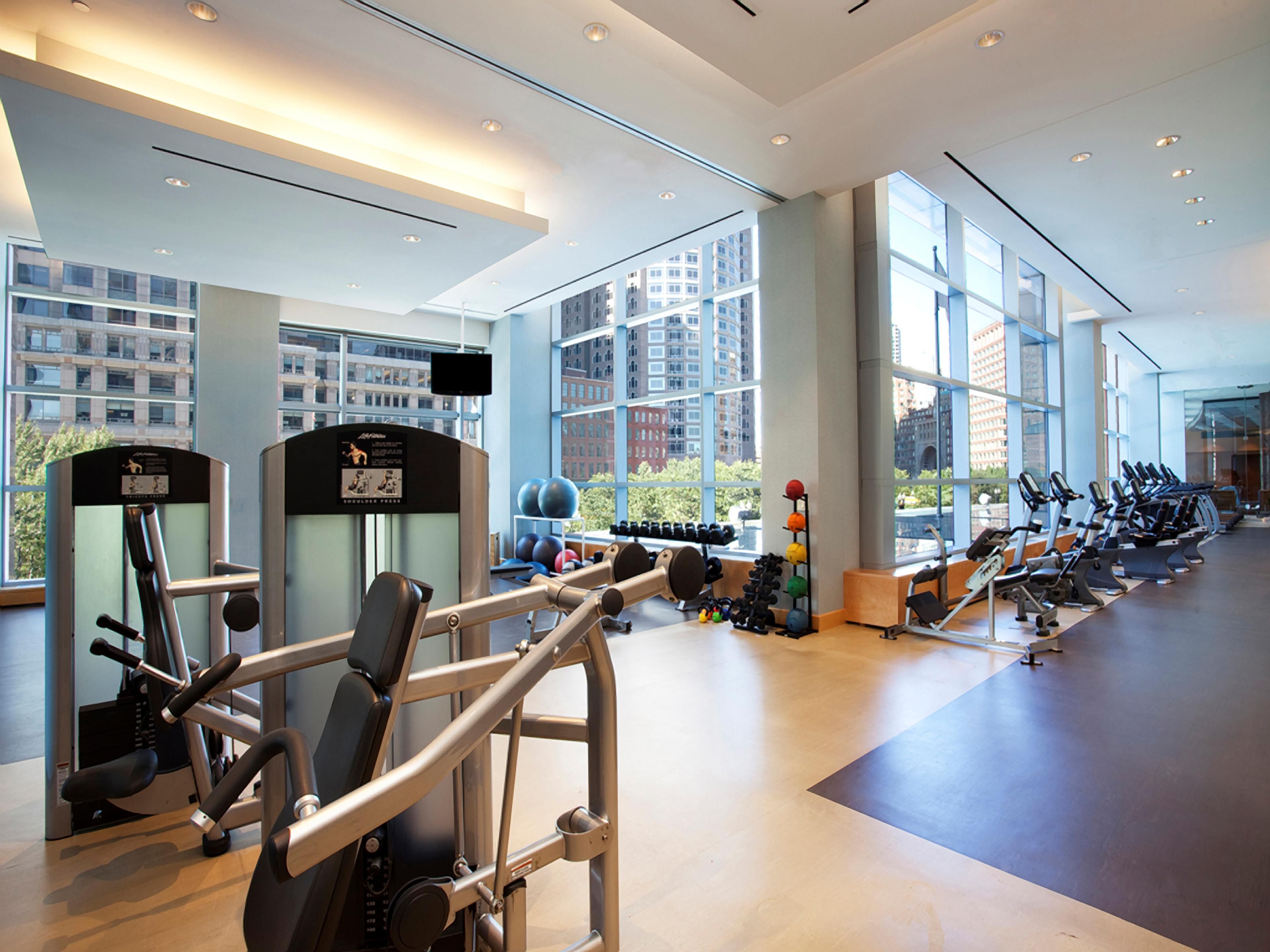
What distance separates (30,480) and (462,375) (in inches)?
186

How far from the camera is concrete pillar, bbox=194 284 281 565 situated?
720cm

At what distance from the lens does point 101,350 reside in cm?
705

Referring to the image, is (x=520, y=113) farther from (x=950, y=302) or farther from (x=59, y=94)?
(x=950, y=302)

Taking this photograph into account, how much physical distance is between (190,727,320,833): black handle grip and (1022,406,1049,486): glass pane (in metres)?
9.46

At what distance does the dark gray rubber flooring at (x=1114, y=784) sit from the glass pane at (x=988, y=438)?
337 cm

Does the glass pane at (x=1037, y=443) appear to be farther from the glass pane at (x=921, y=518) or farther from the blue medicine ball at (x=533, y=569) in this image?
the blue medicine ball at (x=533, y=569)

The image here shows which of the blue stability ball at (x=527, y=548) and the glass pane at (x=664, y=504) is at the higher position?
the glass pane at (x=664, y=504)

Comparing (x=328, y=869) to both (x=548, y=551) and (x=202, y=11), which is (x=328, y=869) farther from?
(x=548, y=551)

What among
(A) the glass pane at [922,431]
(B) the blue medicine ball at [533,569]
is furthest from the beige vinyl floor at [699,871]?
(B) the blue medicine ball at [533,569]

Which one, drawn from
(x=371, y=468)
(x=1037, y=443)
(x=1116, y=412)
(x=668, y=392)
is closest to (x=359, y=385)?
(x=668, y=392)

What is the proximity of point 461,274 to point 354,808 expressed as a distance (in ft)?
21.2

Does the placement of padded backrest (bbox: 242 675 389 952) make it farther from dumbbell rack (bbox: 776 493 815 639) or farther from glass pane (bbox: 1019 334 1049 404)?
glass pane (bbox: 1019 334 1049 404)

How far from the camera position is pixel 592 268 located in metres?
7.44

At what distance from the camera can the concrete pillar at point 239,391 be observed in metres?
7.20
